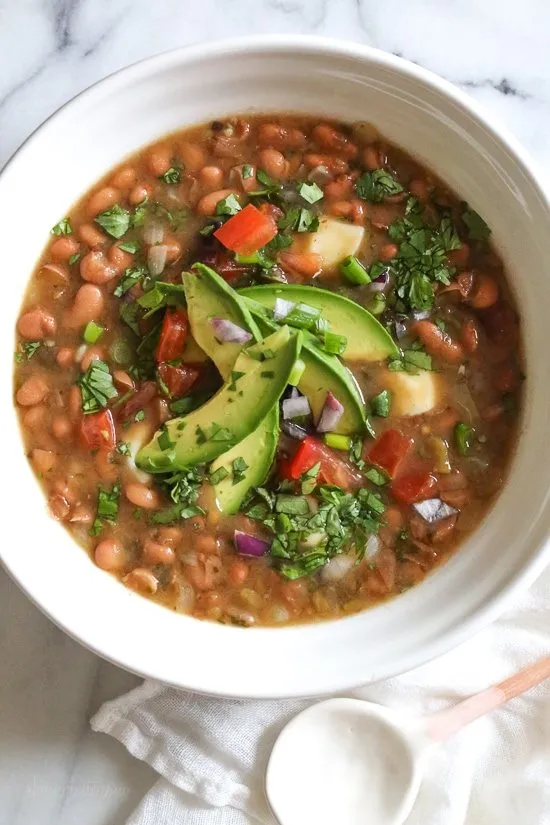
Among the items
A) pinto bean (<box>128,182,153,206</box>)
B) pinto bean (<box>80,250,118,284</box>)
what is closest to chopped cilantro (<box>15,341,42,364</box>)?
pinto bean (<box>80,250,118,284</box>)

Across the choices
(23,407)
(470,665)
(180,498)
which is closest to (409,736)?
(470,665)

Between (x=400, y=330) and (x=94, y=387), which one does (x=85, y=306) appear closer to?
(x=94, y=387)

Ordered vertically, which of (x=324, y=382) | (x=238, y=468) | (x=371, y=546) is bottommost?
(x=371, y=546)

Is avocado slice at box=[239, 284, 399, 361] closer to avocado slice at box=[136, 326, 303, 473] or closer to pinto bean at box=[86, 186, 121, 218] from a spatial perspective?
avocado slice at box=[136, 326, 303, 473]

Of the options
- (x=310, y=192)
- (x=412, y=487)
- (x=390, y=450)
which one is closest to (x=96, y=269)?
(x=310, y=192)

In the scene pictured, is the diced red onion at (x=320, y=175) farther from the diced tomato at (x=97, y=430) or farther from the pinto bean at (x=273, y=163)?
the diced tomato at (x=97, y=430)

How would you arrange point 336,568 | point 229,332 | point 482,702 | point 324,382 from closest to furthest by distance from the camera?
1. point 229,332
2. point 324,382
3. point 336,568
4. point 482,702

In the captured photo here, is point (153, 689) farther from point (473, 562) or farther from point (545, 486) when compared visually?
point (545, 486)
